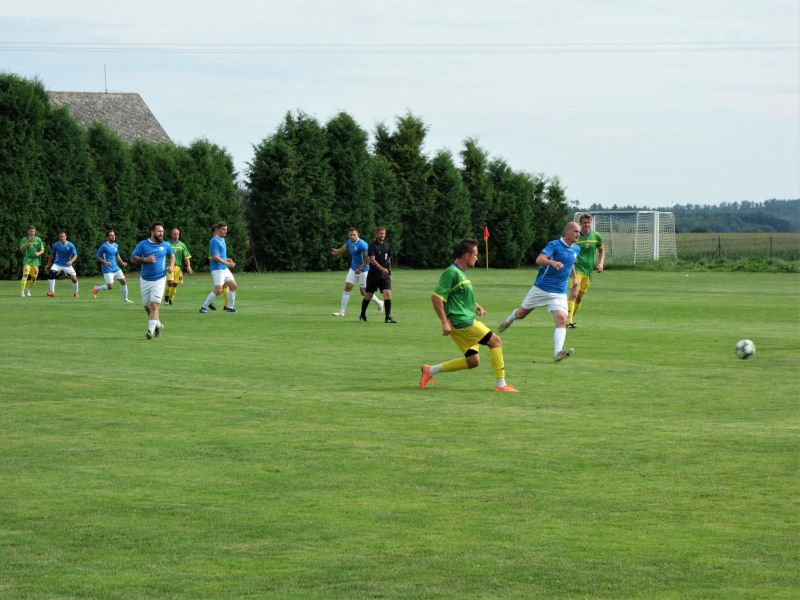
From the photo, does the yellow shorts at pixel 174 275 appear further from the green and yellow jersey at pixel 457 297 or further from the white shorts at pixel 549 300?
the green and yellow jersey at pixel 457 297

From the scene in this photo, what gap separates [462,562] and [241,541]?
137 centimetres

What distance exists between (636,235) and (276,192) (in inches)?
842

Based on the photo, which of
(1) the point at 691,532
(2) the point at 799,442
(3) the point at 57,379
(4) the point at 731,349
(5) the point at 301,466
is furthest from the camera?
(4) the point at 731,349

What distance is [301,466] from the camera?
10.3 meters

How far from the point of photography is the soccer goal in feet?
226

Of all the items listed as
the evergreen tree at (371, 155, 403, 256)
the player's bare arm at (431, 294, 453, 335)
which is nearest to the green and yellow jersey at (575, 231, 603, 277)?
the player's bare arm at (431, 294, 453, 335)

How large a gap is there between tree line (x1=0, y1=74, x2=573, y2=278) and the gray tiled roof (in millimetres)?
7987

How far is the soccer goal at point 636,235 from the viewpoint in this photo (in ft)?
226

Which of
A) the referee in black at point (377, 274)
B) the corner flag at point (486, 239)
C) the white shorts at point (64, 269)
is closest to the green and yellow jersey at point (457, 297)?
the referee in black at point (377, 274)

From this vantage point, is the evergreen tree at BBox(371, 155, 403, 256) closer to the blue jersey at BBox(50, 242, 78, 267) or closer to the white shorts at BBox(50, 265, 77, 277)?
the blue jersey at BBox(50, 242, 78, 267)

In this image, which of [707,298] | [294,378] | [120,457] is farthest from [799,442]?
[707,298]

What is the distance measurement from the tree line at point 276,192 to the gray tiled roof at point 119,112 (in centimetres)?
799

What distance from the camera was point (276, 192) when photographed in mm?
57719

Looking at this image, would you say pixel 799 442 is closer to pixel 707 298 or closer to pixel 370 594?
pixel 370 594
